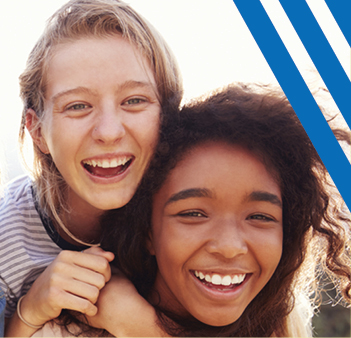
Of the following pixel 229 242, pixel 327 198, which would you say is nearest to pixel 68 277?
pixel 229 242

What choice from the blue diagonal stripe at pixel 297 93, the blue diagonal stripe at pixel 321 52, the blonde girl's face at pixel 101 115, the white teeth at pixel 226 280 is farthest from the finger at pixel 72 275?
the blue diagonal stripe at pixel 321 52

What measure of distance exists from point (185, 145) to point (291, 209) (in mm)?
570

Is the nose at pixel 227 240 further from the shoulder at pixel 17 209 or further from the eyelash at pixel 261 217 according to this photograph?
the shoulder at pixel 17 209

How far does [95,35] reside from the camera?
7.39 feet

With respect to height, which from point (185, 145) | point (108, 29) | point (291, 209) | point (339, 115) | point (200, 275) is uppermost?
point (108, 29)

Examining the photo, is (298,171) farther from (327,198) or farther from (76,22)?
(76,22)

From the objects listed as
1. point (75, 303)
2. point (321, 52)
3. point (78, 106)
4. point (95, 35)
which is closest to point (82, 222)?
point (75, 303)

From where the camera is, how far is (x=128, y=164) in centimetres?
231

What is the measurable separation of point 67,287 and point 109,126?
73 centimetres

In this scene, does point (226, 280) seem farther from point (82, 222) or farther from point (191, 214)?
point (82, 222)

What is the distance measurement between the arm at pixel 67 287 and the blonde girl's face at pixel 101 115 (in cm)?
26

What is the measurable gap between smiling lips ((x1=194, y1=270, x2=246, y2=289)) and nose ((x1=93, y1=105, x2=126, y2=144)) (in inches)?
26.6

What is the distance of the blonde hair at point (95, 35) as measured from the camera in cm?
228

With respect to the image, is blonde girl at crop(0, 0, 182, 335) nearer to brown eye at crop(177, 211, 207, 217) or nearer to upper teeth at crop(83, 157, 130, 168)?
upper teeth at crop(83, 157, 130, 168)
